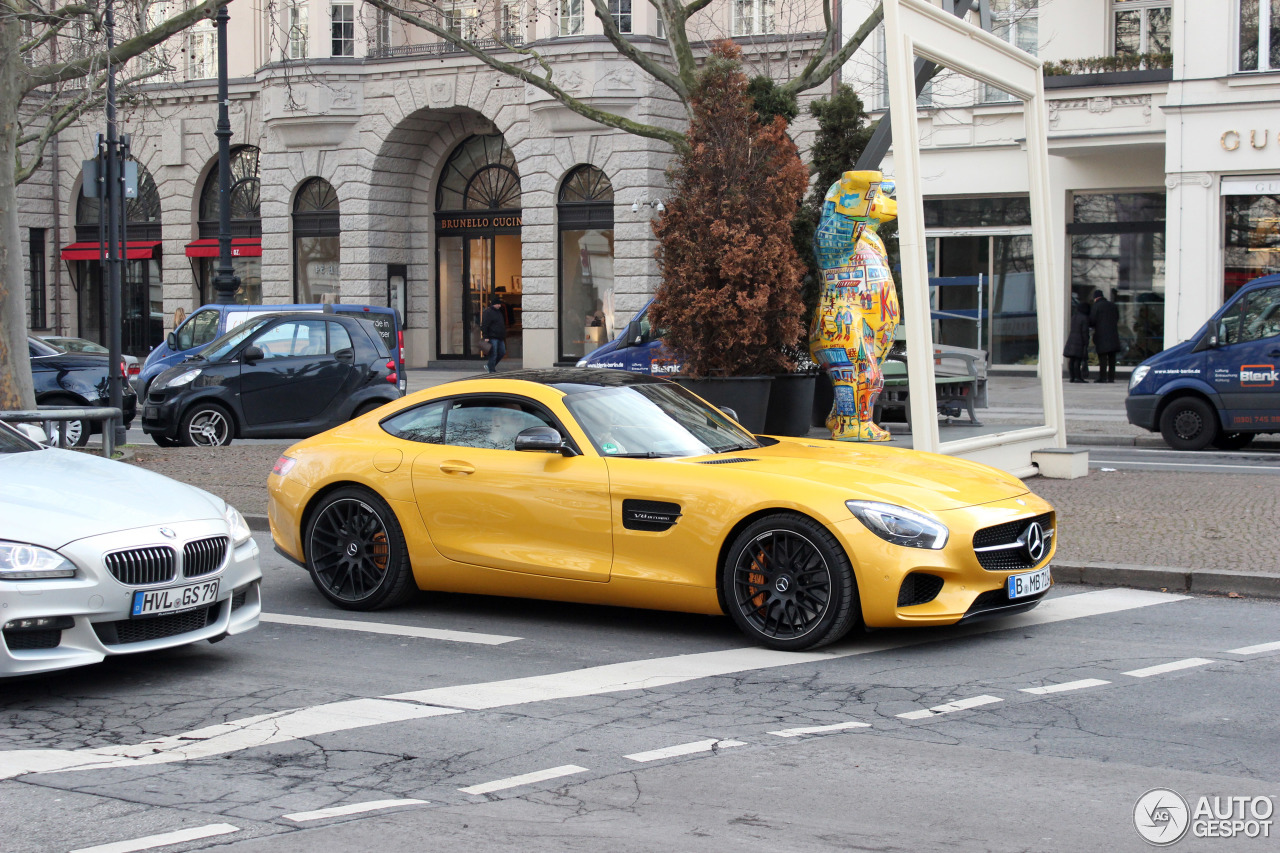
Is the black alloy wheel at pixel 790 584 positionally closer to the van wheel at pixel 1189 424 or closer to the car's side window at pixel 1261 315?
the car's side window at pixel 1261 315

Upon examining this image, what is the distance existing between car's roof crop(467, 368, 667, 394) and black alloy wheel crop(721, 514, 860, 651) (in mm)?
1470

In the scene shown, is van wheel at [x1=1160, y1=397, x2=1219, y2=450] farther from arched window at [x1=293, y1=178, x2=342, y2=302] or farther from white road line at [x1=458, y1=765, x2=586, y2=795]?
arched window at [x1=293, y1=178, x2=342, y2=302]

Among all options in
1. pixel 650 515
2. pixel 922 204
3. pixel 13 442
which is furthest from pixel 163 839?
pixel 922 204

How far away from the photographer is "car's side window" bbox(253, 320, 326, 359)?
17047 millimetres

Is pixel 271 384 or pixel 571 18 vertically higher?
pixel 571 18

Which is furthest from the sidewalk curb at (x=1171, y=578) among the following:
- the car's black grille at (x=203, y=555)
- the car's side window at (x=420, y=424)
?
the car's black grille at (x=203, y=555)

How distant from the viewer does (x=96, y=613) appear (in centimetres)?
586

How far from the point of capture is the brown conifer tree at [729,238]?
1316 centimetres

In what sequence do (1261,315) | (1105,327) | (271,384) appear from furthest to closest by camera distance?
(1105,327) < (271,384) < (1261,315)

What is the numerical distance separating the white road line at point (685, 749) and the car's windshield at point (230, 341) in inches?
507

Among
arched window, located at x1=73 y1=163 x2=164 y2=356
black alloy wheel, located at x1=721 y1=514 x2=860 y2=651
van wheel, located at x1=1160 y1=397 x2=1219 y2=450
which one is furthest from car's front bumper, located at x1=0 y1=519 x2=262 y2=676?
arched window, located at x1=73 y1=163 x2=164 y2=356

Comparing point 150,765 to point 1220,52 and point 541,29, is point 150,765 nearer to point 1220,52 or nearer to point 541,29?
point 1220,52

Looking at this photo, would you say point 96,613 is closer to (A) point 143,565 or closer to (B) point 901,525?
(A) point 143,565

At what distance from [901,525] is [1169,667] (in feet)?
4.52
